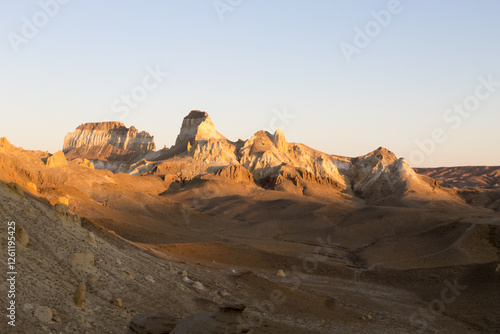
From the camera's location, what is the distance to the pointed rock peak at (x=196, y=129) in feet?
342

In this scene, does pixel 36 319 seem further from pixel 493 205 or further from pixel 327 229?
pixel 493 205

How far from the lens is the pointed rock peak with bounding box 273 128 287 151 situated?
343 feet

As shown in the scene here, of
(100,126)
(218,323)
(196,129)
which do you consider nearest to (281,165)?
(196,129)

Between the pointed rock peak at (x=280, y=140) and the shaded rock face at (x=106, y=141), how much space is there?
4447 cm

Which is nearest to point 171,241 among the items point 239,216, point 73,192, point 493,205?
point 73,192

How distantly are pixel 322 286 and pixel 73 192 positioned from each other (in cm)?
2872

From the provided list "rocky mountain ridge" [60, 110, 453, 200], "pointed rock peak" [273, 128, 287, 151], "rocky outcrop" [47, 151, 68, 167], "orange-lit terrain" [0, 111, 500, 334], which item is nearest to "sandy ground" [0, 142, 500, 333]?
"orange-lit terrain" [0, 111, 500, 334]

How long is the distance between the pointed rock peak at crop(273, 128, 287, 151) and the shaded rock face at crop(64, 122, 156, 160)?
44.5 meters

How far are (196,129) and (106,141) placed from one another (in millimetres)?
56971

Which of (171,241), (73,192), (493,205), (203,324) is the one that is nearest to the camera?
(203,324)

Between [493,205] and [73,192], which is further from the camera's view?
[493,205]

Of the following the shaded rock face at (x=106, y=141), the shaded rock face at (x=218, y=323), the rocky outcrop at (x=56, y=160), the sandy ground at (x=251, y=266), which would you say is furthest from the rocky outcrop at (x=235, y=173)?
the shaded rock face at (x=218, y=323)

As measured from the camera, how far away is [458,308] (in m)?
22.9

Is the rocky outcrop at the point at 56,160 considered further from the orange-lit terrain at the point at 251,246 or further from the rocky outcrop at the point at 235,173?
the rocky outcrop at the point at 235,173
